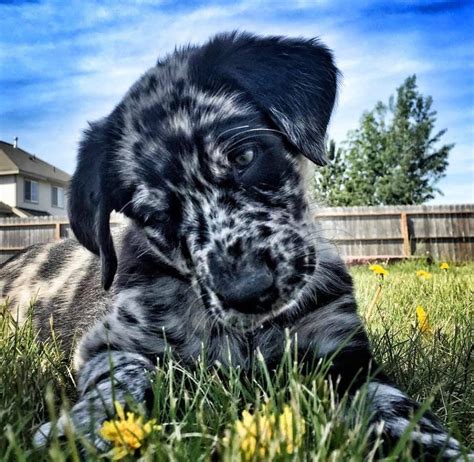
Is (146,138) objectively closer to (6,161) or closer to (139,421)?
(139,421)

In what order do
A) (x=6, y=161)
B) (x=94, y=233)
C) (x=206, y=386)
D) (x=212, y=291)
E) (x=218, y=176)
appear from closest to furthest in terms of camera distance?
(x=206, y=386)
(x=212, y=291)
(x=218, y=176)
(x=94, y=233)
(x=6, y=161)

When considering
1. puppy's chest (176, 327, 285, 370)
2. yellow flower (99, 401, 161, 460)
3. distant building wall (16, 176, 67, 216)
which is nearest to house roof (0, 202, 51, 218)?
distant building wall (16, 176, 67, 216)

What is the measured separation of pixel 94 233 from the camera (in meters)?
2.36

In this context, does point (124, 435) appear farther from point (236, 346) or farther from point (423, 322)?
point (423, 322)

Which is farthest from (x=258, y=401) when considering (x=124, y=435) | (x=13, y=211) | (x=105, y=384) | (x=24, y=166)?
(x=24, y=166)

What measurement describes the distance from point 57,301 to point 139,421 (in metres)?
2.37

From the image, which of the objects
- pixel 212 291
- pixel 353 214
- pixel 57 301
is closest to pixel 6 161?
pixel 353 214

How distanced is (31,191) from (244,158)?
26964 mm

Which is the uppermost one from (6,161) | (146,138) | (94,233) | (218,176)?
(6,161)

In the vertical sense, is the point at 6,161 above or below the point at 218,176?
above

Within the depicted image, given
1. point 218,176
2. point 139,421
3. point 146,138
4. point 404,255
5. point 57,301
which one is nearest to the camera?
point 139,421

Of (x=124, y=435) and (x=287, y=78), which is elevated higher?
(x=287, y=78)

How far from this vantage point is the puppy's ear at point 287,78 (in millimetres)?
2213

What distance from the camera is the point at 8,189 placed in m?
26.2
